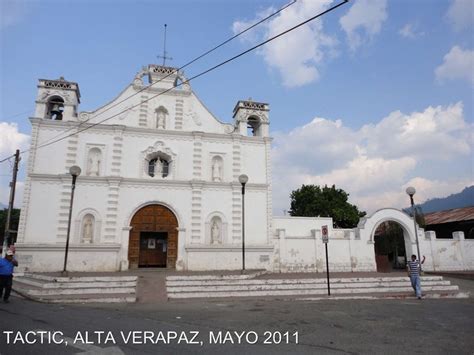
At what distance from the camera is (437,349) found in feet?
20.8

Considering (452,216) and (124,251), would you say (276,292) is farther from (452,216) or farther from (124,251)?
(452,216)

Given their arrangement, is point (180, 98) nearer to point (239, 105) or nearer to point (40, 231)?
point (239, 105)

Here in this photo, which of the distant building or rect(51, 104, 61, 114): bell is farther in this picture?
the distant building

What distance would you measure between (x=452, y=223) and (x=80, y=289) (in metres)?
28.4

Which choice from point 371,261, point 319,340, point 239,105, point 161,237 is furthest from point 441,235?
point 319,340

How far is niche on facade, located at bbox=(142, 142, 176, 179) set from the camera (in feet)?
68.3

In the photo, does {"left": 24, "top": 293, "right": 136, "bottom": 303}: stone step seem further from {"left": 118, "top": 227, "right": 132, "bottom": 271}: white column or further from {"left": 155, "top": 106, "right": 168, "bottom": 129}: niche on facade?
{"left": 155, "top": 106, "right": 168, "bottom": 129}: niche on facade

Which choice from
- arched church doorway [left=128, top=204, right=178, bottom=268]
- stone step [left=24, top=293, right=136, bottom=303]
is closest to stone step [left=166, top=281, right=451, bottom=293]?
stone step [left=24, top=293, right=136, bottom=303]

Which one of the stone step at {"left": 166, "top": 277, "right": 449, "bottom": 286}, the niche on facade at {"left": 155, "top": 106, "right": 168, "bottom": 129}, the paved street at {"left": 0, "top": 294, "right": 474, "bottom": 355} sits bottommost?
the paved street at {"left": 0, "top": 294, "right": 474, "bottom": 355}

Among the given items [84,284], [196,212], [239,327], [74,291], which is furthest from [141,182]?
[239,327]

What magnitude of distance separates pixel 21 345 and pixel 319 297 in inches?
384

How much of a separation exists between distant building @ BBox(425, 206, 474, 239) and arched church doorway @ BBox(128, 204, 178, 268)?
895 inches

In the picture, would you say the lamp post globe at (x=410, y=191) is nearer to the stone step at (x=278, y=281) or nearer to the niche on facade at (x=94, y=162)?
the stone step at (x=278, y=281)

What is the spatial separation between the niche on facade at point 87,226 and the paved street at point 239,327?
7.39 m
